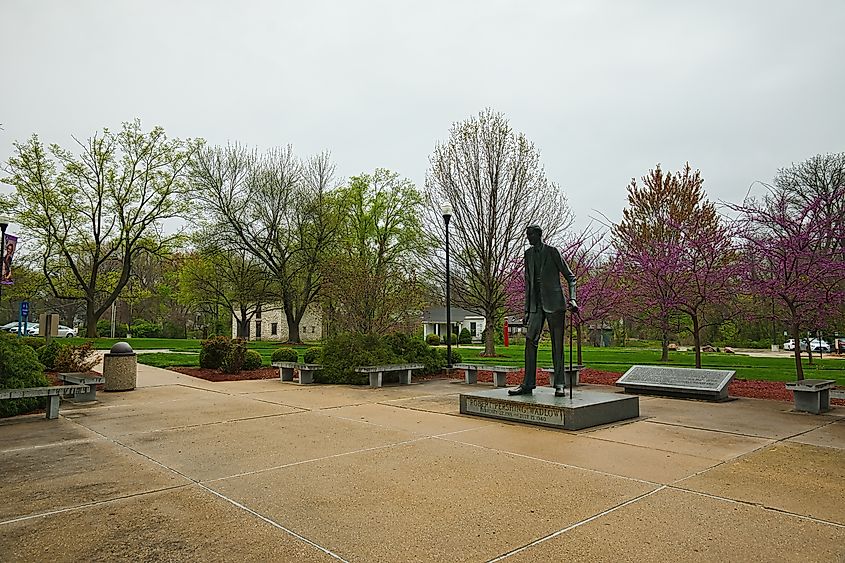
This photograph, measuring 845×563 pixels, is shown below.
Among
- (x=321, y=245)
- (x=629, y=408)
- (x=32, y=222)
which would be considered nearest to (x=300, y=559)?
(x=629, y=408)

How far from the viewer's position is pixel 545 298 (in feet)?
29.6

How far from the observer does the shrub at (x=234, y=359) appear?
16812 mm

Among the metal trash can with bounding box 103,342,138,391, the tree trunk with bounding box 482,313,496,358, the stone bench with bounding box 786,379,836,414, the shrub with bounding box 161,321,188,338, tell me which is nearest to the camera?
the stone bench with bounding box 786,379,836,414

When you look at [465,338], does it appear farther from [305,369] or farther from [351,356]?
[305,369]

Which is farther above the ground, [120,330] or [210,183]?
[210,183]

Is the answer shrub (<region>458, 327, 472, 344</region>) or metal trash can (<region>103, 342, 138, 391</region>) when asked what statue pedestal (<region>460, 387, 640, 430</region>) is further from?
shrub (<region>458, 327, 472, 344</region>)

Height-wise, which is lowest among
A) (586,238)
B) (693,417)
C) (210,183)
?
(693,417)

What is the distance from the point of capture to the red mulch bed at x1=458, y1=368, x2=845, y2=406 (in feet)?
Result: 38.0

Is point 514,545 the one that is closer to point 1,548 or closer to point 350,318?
point 1,548

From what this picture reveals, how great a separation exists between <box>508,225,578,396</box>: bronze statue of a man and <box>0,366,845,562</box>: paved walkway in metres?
1.42

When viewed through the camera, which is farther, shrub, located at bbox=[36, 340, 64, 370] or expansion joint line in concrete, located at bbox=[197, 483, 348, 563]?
shrub, located at bbox=[36, 340, 64, 370]

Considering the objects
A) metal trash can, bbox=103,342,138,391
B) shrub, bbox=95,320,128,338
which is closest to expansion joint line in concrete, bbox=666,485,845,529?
metal trash can, bbox=103,342,138,391

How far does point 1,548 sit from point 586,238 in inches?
731

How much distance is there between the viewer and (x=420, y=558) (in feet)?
11.6
